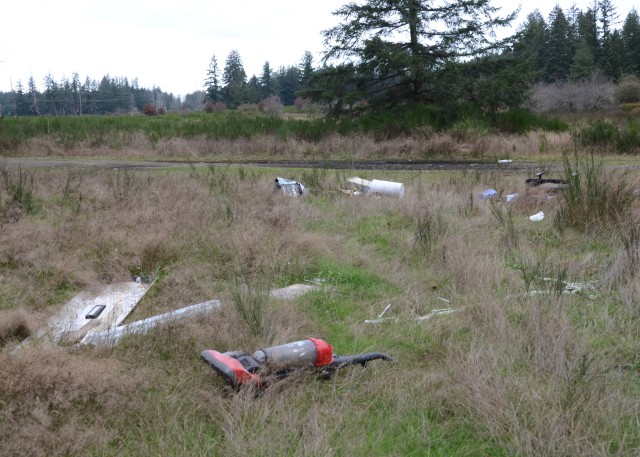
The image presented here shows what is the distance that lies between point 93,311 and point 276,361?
1852 millimetres

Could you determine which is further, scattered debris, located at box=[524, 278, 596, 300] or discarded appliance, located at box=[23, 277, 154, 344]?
scattered debris, located at box=[524, 278, 596, 300]

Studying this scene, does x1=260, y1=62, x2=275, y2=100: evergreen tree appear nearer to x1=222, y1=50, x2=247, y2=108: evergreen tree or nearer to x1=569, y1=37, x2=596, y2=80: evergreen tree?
x1=222, y1=50, x2=247, y2=108: evergreen tree

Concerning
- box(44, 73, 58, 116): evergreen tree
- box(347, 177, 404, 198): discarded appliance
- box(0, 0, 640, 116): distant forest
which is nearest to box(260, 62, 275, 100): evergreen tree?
box(0, 0, 640, 116): distant forest

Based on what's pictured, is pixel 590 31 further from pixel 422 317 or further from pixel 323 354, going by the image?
pixel 323 354

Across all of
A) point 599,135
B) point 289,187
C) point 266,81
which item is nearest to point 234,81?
point 266,81

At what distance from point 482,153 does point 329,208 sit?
30.2 feet

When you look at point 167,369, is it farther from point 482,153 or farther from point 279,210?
point 482,153

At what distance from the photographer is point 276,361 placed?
2.98 meters

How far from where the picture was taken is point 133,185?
890 cm

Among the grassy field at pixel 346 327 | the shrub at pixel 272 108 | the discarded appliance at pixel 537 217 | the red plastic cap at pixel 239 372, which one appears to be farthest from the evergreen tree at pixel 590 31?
the red plastic cap at pixel 239 372

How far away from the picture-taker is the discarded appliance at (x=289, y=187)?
8.78 metres

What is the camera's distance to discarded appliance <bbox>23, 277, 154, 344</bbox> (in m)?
3.66

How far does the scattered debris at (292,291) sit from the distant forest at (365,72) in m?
17.2

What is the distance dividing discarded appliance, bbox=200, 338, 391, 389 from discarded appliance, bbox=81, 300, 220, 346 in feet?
2.52
